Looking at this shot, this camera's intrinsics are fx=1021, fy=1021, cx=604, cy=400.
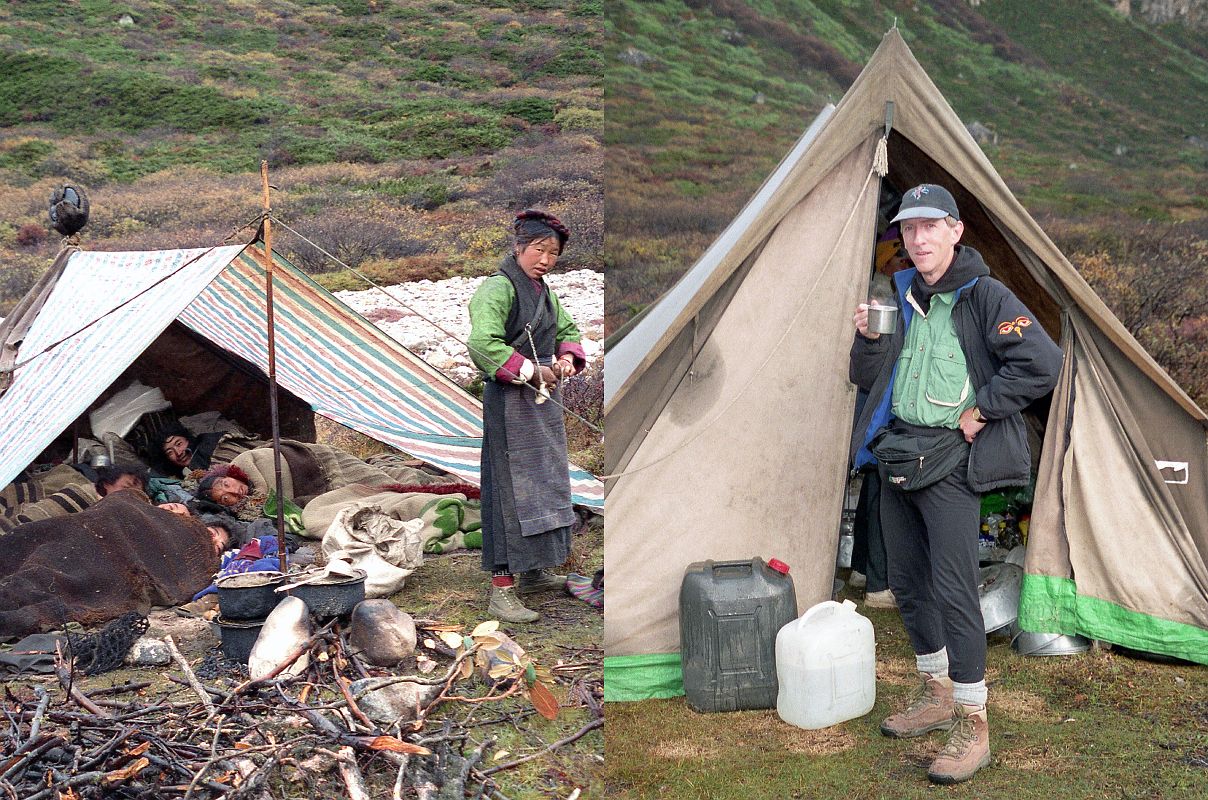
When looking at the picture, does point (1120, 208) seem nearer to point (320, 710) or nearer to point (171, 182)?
point (320, 710)

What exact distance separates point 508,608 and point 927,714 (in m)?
1.50

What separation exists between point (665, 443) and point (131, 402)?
3.68 metres

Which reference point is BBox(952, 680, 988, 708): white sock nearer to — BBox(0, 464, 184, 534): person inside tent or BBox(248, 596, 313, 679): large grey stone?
BBox(248, 596, 313, 679): large grey stone

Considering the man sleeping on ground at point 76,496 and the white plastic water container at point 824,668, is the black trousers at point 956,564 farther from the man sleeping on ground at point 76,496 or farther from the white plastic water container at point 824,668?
the man sleeping on ground at point 76,496

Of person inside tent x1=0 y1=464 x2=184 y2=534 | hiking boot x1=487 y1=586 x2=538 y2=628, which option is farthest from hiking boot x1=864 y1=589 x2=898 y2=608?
person inside tent x1=0 y1=464 x2=184 y2=534

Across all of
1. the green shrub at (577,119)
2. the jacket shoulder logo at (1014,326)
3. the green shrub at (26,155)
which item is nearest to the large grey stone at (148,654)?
the jacket shoulder logo at (1014,326)

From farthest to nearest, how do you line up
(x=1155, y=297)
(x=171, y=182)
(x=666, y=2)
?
(x=666, y=2) < (x=171, y=182) < (x=1155, y=297)

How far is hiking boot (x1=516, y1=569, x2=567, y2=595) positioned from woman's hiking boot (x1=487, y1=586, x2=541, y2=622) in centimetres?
24

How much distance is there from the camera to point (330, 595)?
320 centimetres

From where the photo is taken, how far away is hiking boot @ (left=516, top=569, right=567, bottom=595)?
390 cm

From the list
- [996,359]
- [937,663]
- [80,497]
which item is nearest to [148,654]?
[80,497]

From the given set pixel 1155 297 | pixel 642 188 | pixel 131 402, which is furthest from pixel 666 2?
pixel 131 402

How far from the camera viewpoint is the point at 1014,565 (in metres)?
3.46

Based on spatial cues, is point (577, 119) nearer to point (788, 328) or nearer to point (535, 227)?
point (535, 227)
